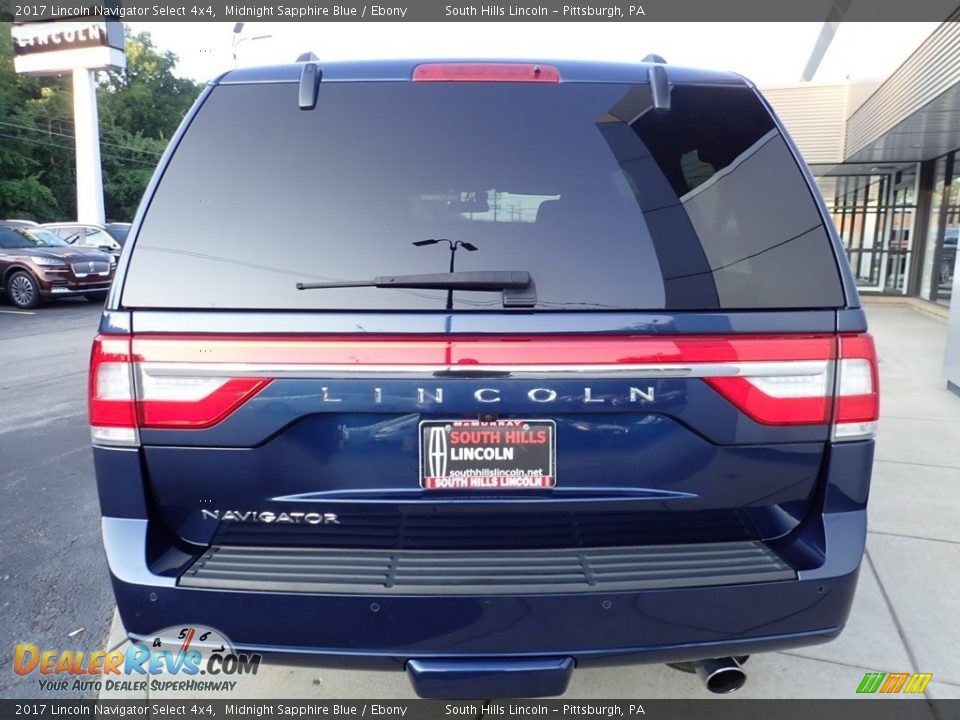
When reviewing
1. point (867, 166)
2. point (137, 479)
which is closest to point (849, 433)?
point (137, 479)

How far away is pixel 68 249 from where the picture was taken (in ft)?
49.3

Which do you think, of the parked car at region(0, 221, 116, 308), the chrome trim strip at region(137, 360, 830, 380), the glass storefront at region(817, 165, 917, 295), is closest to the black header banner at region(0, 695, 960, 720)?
the chrome trim strip at region(137, 360, 830, 380)

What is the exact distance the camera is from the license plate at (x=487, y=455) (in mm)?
1804

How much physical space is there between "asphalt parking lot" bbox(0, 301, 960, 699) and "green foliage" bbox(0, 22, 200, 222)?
95.2 ft

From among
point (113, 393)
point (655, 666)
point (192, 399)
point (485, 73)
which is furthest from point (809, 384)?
point (113, 393)

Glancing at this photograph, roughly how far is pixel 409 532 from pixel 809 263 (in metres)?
1.31

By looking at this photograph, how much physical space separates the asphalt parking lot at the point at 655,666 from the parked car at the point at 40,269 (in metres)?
9.10

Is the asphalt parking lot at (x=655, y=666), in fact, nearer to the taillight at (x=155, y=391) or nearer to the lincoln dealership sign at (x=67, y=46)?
the taillight at (x=155, y=391)

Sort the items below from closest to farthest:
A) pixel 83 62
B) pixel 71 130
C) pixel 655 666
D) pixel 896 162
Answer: pixel 655 666 → pixel 896 162 → pixel 83 62 → pixel 71 130

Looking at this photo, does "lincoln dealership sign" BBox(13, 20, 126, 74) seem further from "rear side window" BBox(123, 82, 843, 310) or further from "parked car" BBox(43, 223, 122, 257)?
"rear side window" BBox(123, 82, 843, 310)

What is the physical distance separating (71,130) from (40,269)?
29.2 meters

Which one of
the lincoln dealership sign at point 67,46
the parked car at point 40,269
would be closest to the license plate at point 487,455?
the parked car at point 40,269

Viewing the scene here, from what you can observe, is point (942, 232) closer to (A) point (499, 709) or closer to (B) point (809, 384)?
(B) point (809, 384)

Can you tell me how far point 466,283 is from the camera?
5.90 ft
